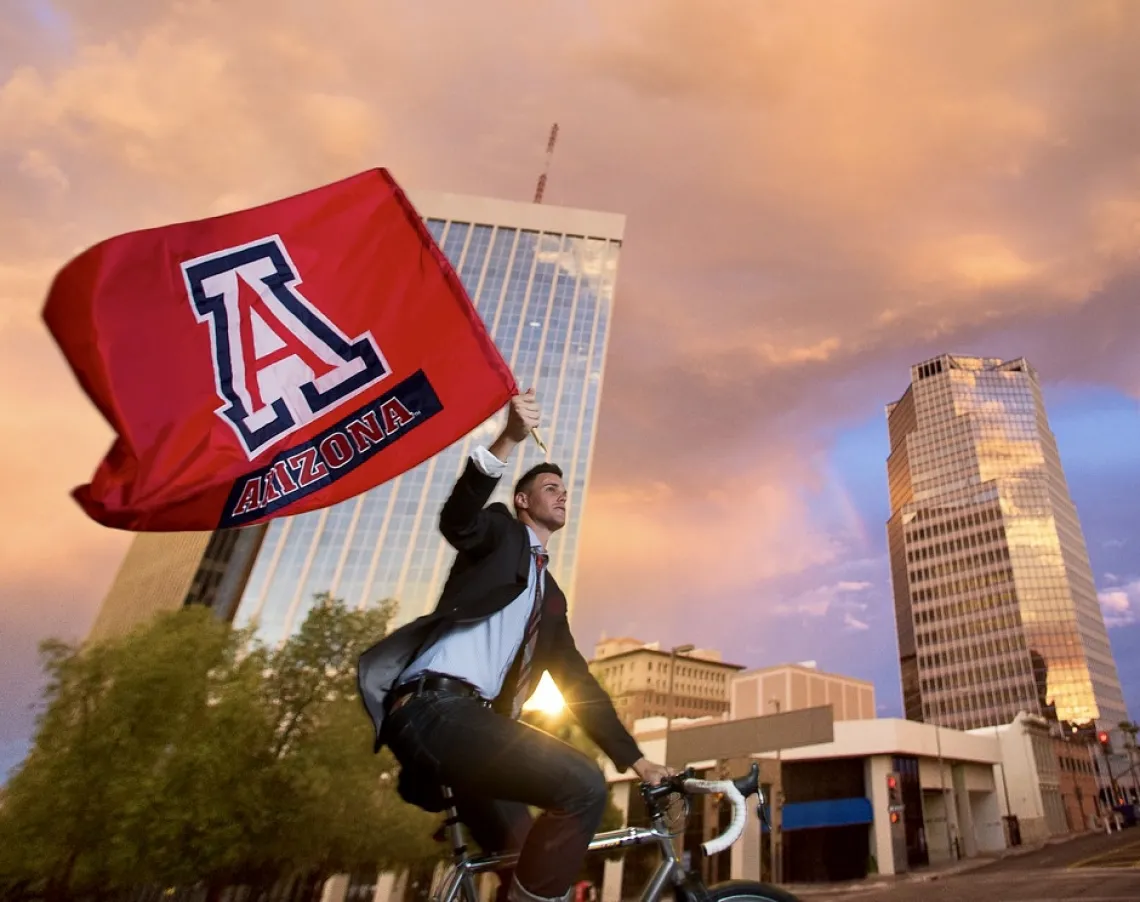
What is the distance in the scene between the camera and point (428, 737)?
250cm

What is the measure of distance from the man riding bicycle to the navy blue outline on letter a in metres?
1.74

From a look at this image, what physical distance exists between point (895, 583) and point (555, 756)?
17158 centimetres

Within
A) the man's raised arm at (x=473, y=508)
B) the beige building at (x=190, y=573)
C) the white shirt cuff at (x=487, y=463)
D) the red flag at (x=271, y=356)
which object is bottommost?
the man's raised arm at (x=473, y=508)

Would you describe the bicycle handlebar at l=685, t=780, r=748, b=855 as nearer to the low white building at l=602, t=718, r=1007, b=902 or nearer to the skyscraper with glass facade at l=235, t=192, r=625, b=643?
the low white building at l=602, t=718, r=1007, b=902

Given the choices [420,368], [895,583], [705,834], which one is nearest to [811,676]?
[705,834]

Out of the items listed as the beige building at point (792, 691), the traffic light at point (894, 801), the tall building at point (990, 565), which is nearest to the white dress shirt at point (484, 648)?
the traffic light at point (894, 801)

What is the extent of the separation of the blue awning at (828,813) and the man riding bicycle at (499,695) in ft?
158

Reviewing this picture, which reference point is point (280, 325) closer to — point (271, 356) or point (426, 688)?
point (271, 356)

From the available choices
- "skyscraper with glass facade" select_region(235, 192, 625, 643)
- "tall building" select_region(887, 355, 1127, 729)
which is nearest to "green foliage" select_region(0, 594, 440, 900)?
"skyscraper with glass facade" select_region(235, 192, 625, 643)

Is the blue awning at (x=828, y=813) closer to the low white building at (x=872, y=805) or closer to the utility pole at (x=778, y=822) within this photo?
the low white building at (x=872, y=805)

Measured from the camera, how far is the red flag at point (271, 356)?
3.95 meters

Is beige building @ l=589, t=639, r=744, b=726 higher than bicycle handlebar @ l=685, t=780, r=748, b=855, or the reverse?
beige building @ l=589, t=639, r=744, b=726

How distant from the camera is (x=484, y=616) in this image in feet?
8.95

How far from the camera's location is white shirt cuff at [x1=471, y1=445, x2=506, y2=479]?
2914 millimetres
